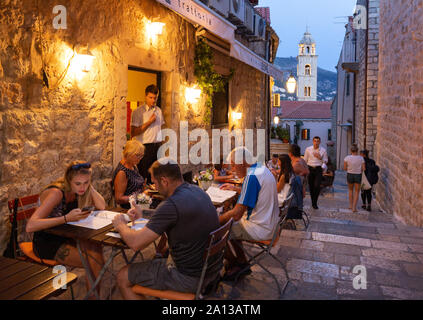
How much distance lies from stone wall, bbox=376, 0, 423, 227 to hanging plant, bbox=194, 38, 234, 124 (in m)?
3.62

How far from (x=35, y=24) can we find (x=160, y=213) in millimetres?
2350

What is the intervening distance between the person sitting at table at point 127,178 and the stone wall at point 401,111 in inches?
173

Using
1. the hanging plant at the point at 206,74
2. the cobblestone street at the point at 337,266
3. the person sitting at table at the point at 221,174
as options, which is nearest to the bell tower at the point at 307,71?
the hanging plant at the point at 206,74

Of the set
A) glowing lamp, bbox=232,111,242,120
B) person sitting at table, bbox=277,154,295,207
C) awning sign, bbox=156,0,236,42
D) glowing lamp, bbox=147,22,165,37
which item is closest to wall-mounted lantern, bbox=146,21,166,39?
glowing lamp, bbox=147,22,165,37

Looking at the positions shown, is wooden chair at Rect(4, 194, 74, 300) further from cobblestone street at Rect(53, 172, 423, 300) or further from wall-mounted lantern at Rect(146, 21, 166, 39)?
wall-mounted lantern at Rect(146, 21, 166, 39)

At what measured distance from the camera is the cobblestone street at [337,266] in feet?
11.9

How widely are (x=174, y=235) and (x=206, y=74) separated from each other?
5642 millimetres

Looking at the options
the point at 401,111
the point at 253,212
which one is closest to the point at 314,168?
the point at 401,111

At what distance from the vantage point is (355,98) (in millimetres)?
17141

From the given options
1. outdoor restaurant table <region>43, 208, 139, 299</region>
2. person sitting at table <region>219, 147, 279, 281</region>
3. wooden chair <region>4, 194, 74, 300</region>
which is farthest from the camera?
person sitting at table <region>219, 147, 279, 281</region>

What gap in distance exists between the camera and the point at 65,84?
167 inches

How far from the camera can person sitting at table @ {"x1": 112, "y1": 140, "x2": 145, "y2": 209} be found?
445 centimetres

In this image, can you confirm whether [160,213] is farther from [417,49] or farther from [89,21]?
[417,49]

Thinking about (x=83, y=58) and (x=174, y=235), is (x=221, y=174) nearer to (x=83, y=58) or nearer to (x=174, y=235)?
(x=83, y=58)
